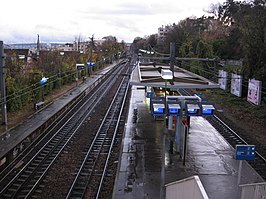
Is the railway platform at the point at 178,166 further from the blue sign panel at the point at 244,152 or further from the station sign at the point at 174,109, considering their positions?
the station sign at the point at 174,109

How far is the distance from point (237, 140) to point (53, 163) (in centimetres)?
909

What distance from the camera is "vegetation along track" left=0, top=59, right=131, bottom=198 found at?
1168cm

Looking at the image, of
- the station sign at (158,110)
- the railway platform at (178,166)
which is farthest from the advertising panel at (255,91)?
the station sign at (158,110)

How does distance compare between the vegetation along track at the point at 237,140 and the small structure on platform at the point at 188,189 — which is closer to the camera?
the small structure on platform at the point at 188,189

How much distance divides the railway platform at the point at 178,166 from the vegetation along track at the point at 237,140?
1.56 feet

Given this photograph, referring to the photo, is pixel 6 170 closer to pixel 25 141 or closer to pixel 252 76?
pixel 25 141

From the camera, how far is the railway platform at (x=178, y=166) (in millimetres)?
10875

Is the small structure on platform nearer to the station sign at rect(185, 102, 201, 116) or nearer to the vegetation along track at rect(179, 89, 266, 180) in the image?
the station sign at rect(185, 102, 201, 116)

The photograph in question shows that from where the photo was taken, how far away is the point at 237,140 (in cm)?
1719

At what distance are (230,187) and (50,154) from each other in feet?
27.1

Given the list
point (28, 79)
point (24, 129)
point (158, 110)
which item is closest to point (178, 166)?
point (158, 110)

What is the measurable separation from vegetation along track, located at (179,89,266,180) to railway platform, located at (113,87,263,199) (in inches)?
18.8

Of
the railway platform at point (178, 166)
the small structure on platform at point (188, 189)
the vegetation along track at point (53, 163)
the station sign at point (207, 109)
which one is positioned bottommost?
the vegetation along track at point (53, 163)

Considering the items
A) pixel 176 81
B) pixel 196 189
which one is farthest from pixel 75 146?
pixel 196 189
